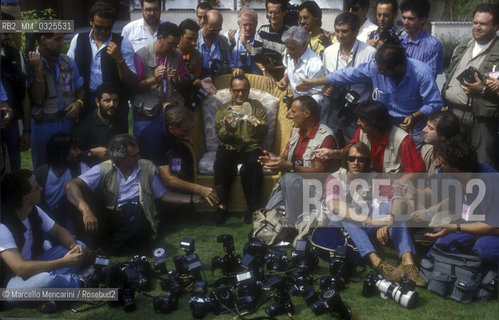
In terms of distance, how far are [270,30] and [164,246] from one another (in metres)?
2.75

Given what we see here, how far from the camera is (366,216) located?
4.73m

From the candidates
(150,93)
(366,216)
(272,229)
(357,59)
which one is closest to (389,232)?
(366,216)

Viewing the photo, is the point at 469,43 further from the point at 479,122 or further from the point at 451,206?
the point at 451,206

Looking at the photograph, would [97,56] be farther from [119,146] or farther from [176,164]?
[176,164]

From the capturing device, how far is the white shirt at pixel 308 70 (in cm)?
573

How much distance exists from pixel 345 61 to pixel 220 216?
205 cm

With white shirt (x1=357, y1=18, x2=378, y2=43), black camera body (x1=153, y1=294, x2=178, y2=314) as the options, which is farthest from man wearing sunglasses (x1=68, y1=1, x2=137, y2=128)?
white shirt (x1=357, y1=18, x2=378, y2=43)

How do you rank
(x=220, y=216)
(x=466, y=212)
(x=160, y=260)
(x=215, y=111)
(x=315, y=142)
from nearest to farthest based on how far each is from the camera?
(x=466, y=212) < (x=160, y=260) < (x=315, y=142) < (x=220, y=216) < (x=215, y=111)

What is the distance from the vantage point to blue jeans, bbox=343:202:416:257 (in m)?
4.55

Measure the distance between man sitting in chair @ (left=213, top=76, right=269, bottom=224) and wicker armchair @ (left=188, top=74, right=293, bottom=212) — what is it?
0.09m

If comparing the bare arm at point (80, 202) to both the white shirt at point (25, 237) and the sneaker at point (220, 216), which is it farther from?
the sneaker at point (220, 216)

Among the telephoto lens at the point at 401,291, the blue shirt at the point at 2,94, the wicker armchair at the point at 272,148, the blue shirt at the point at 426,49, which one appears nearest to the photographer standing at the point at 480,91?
the blue shirt at the point at 426,49

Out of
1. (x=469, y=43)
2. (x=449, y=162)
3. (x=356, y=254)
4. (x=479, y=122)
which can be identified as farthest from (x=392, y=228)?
(x=469, y=43)

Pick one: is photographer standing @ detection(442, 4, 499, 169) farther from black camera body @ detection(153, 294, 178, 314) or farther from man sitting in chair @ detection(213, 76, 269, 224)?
black camera body @ detection(153, 294, 178, 314)
